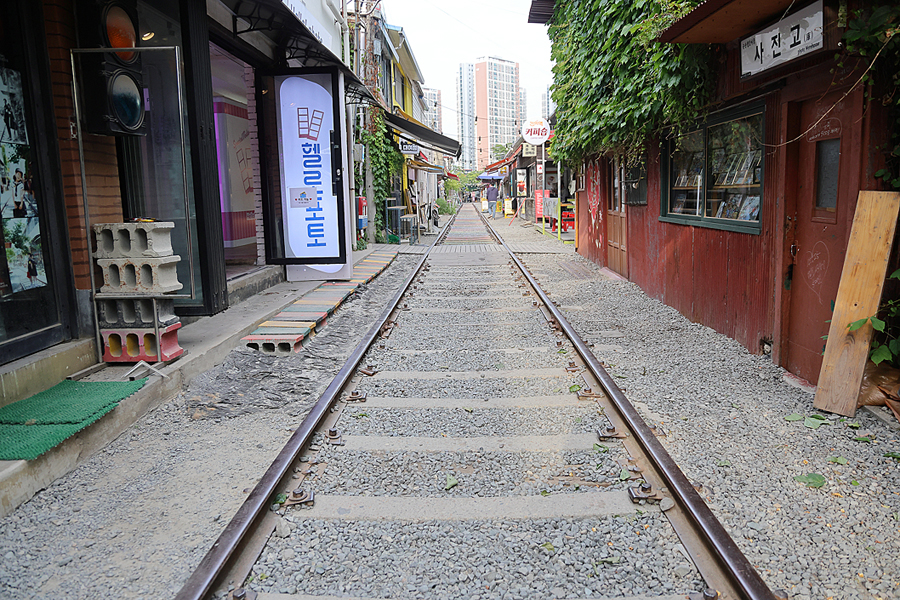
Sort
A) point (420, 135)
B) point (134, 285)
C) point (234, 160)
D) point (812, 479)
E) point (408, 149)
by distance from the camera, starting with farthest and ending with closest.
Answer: point (408, 149), point (420, 135), point (234, 160), point (134, 285), point (812, 479)

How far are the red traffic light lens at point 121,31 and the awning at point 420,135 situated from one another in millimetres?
11819

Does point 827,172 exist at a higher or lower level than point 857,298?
higher

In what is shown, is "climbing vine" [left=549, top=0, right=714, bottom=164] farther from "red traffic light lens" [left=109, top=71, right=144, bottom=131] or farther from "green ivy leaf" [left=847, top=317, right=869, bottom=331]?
"red traffic light lens" [left=109, top=71, right=144, bottom=131]

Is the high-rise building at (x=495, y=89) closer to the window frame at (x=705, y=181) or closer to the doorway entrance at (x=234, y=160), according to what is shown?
the doorway entrance at (x=234, y=160)

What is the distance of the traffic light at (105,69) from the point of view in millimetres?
4684

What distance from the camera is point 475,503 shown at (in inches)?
125

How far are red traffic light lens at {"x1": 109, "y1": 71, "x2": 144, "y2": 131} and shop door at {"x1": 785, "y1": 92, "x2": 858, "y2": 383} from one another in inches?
206

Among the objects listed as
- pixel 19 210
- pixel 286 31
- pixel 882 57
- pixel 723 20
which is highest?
pixel 286 31

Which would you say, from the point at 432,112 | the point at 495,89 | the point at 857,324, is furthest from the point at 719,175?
the point at 495,89

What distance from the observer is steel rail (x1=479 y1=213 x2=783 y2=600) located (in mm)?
2350

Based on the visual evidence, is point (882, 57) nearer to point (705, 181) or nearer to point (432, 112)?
point (705, 181)

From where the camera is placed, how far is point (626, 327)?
711cm

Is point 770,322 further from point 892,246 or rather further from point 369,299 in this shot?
point 369,299

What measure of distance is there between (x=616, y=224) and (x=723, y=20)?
676 centimetres
